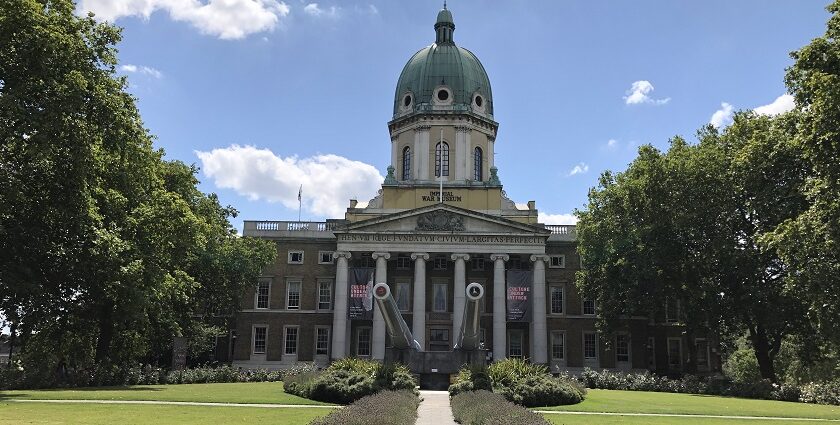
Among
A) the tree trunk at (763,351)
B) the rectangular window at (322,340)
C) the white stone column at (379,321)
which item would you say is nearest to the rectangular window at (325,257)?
the rectangular window at (322,340)

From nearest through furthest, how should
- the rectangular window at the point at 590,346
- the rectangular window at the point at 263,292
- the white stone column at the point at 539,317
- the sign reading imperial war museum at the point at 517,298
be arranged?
the sign reading imperial war museum at the point at 517,298 < the white stone column at the point at 539,317 < the rectangular window at the point at 590,346 < the rectangular window at the point at 263,292

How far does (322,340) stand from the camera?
58750mm

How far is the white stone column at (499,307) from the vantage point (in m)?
53.4

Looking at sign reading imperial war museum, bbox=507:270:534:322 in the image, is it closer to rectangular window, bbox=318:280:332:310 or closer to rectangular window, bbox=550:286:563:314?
rectangular window, bbox=550:286:563:314

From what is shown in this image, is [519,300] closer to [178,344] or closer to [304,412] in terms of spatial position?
[178,344]

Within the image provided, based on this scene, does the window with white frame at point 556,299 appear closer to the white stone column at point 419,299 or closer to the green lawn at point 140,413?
the white stone column at point 419,299

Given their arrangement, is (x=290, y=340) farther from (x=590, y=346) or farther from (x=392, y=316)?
(x=392, y=316)

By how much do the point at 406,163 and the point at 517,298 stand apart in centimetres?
1685

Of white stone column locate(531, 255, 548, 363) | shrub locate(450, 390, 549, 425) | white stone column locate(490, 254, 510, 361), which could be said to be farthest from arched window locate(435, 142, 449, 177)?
shrub locate(450, 390, 549, 425)

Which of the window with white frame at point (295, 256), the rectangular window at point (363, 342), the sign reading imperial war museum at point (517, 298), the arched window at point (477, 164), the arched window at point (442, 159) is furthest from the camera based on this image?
the arched window at point (477, 164)

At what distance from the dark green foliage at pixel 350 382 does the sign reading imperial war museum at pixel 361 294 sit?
2346 centimetres

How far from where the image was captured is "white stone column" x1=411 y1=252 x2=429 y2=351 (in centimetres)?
5309

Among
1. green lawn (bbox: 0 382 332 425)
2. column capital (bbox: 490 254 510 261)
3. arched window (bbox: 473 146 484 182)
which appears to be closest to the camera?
green lawn (bbox: 0 382 332 425)

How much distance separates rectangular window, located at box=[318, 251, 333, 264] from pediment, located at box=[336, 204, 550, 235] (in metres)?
5.18
